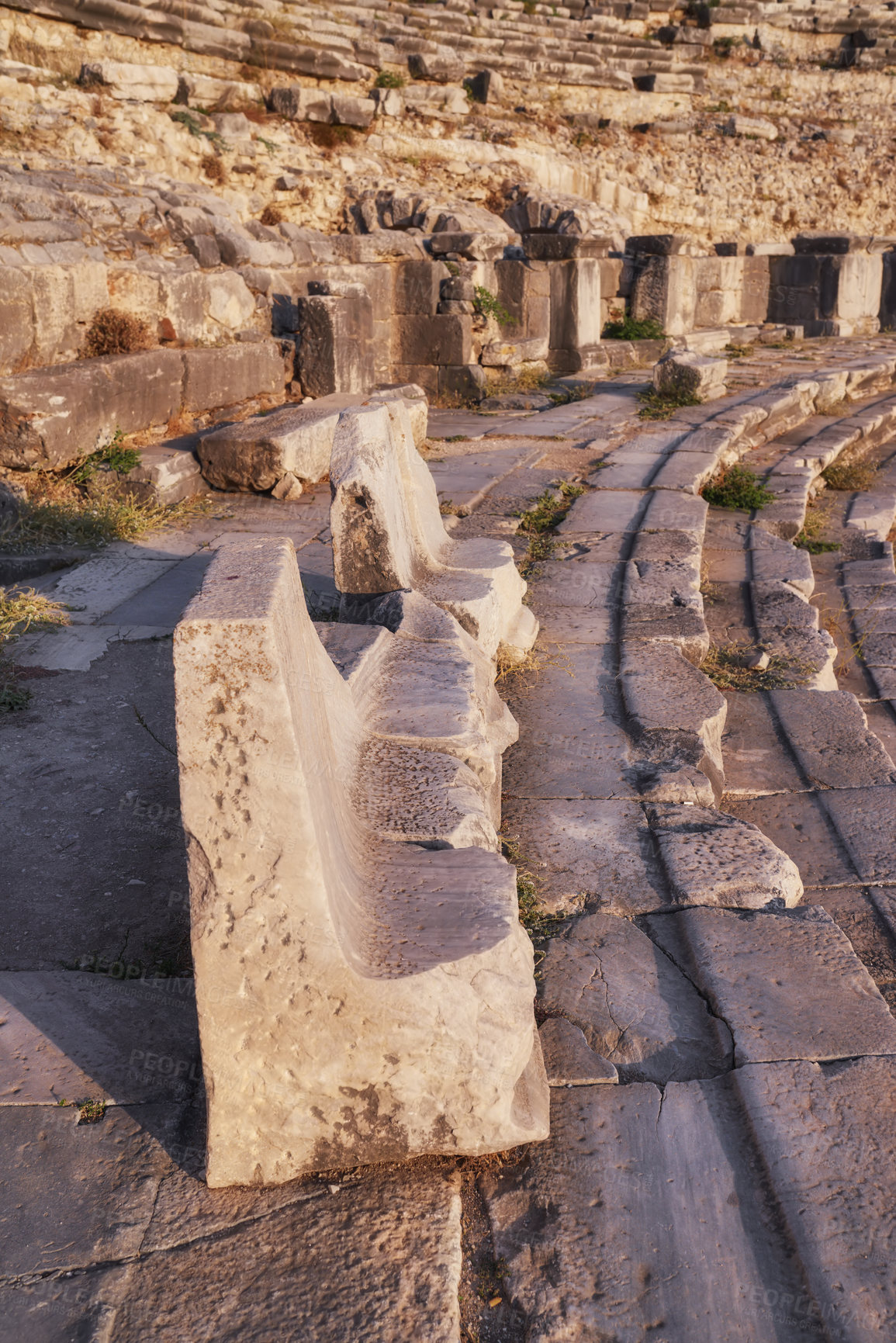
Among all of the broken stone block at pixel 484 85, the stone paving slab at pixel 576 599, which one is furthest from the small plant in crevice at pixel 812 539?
the broken stone block at pixel 484 85

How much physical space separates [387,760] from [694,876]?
962 millimetres

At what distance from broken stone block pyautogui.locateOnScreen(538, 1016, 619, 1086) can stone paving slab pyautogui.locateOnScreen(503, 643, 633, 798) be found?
115 centimetres

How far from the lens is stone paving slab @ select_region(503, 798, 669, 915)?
116 inches

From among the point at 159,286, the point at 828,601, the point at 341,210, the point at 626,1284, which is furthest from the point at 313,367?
the point at 626,1284

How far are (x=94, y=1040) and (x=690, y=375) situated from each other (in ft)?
30.0

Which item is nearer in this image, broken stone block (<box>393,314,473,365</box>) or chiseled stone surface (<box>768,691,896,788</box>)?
chiseled stone surface (<box>768,691,896,788</box>)

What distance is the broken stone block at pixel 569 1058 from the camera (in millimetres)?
2252

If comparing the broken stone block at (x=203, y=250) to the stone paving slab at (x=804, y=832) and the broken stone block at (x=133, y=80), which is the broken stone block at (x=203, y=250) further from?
the stone paving slab at (x=804, y=832)

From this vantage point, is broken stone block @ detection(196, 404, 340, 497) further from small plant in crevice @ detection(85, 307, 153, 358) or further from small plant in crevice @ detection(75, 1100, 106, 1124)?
small plant in crevice @ detection(75, 1100, 106, 1124)

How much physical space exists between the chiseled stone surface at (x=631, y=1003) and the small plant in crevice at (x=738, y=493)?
206 inches

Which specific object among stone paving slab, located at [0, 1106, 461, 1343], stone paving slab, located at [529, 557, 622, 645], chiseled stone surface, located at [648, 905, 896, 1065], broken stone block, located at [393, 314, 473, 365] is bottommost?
chiseled stone surface, located at [648, 905, 896, 1065]

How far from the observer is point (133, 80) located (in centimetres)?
1288

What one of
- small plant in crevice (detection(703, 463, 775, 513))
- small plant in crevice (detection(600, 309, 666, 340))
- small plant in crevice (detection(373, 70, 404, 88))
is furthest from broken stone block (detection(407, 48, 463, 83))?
small plant in crevice (detection(703, 463, 775, 513))

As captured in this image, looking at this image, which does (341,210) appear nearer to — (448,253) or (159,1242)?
(448,253)
